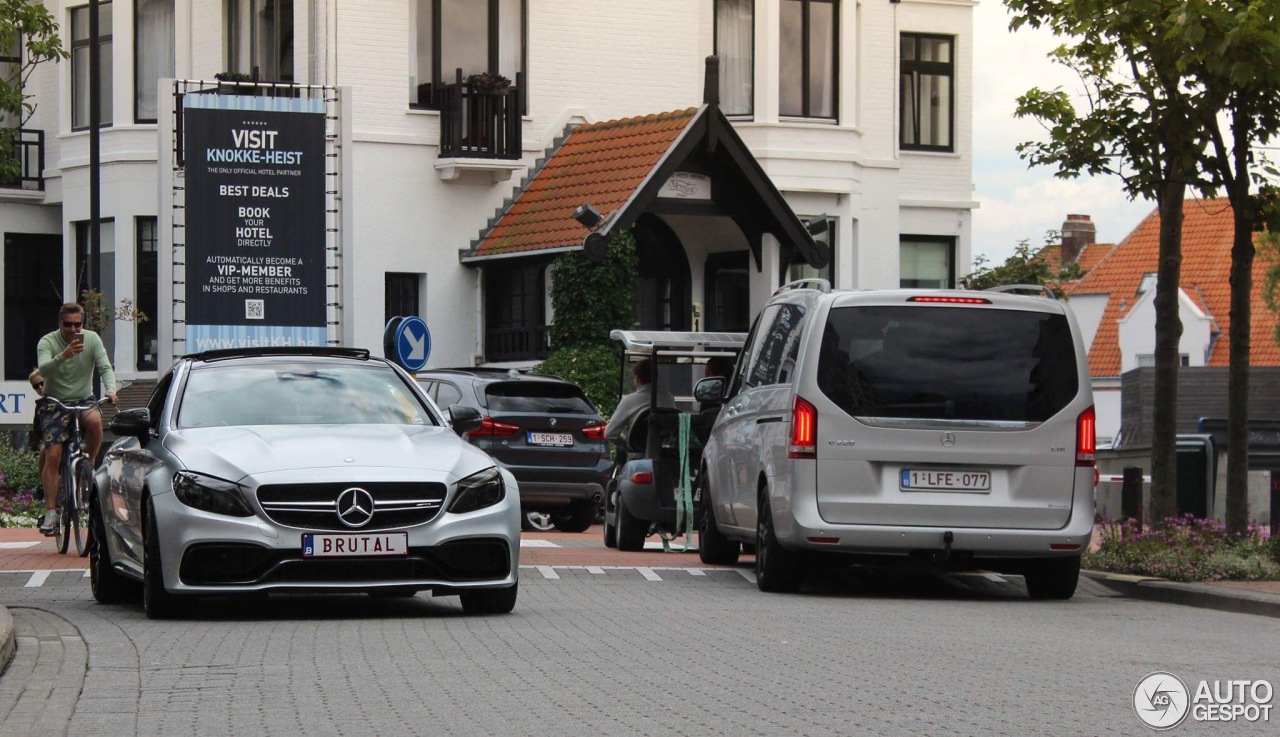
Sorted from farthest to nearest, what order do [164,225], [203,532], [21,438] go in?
[21,438], [164,225], [203,532]

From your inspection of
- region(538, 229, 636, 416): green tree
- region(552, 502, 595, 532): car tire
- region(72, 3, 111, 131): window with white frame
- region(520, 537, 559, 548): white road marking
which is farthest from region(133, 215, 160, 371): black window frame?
region(520, 537, 559, 548): white road marking

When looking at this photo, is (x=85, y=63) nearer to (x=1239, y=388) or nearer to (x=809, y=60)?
(x=809, y=60)

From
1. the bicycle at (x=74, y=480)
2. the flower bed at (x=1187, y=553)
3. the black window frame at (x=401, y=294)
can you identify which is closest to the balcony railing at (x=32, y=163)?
the black window frame at (x=401, y=294)

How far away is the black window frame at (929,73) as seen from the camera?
3888 centimetres

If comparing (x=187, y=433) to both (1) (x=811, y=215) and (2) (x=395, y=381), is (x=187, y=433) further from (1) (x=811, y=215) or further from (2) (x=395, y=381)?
(1) (x=811, y=215)

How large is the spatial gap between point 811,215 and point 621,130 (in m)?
3.89

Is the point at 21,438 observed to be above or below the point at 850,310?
below

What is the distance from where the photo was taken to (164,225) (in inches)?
1205

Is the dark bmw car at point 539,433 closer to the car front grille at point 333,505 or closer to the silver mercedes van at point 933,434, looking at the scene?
the silver mercedes van at point 933,434

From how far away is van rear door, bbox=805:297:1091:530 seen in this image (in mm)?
13758

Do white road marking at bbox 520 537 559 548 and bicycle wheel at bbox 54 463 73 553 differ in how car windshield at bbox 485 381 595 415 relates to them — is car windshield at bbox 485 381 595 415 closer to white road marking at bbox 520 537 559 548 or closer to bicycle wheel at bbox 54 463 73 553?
white road marking at bbox 520 537 559 548

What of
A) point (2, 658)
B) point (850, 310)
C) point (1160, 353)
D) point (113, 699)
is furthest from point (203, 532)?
point (1160, 353)

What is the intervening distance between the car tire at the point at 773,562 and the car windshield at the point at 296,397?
2713 mm

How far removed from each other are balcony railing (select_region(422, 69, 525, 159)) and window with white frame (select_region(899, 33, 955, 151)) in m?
8.23
